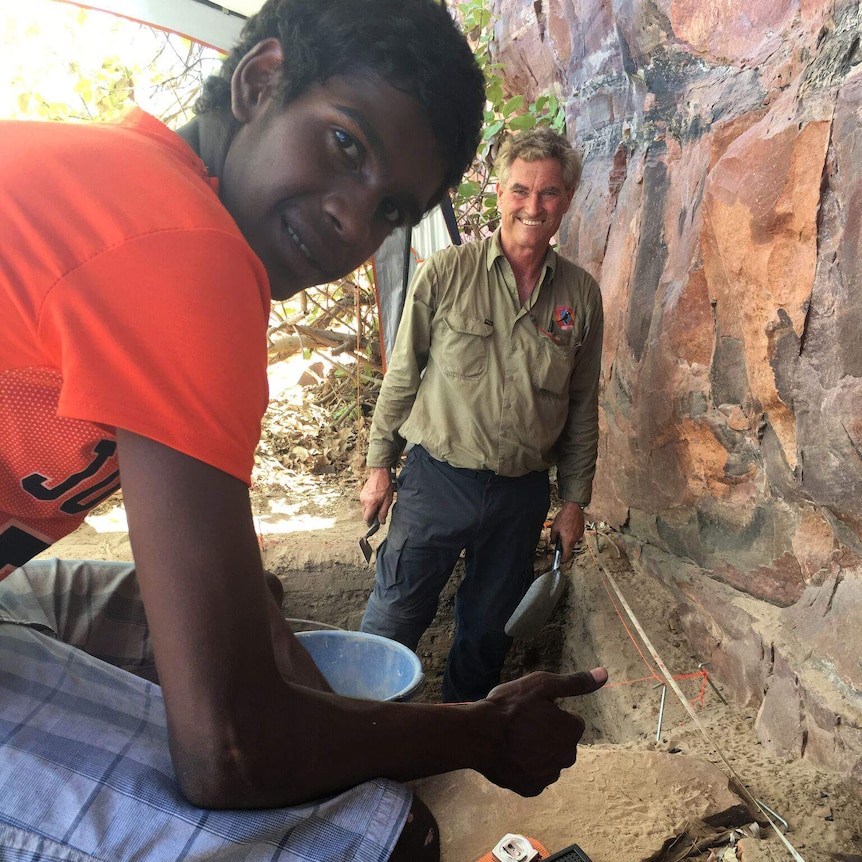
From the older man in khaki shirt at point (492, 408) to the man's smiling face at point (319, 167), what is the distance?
4.72 feet

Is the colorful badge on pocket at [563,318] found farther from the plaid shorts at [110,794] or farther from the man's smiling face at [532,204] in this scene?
the plaid shorts at [110,794]

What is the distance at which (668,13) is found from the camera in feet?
8.32

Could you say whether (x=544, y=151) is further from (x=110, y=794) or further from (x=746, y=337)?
(x=110, y=794)

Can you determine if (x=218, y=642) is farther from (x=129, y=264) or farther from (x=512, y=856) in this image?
(x=512, y=856)

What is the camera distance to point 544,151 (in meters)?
2.54

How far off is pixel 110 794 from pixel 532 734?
59 cm

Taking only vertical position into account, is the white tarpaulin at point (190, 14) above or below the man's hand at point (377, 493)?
above

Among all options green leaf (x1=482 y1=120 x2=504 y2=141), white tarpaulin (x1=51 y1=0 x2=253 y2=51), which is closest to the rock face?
green leaf (x1=482 y1=120 x2=504 y2=141)

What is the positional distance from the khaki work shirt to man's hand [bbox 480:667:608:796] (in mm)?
1331

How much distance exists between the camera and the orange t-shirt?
705 mm

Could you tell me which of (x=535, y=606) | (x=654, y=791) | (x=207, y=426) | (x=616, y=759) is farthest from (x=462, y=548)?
(x=207, y=426)

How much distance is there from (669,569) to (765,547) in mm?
548

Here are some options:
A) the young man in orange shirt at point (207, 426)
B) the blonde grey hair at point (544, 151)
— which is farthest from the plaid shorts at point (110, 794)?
the blonde grey hair at point (544, 151)

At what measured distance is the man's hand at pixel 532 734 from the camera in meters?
1.05
